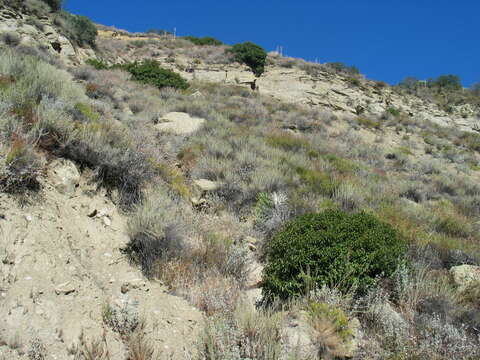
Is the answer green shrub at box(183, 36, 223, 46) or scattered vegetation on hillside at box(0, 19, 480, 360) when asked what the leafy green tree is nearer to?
green shrub at box(183, 36, 223, 46)

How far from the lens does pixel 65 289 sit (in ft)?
8.93

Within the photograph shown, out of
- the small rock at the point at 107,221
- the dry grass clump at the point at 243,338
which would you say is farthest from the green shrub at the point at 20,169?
the dry grass clump at the point at 243,338

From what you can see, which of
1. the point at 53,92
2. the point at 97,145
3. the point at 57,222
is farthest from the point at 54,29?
the point at 57,222

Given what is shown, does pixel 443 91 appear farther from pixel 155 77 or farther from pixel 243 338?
pixel 243 338

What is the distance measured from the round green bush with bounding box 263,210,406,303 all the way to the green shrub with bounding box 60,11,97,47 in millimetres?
19014

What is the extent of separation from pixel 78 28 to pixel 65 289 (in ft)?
69.0

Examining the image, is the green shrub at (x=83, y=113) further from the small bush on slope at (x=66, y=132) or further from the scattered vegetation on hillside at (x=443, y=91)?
the scattered vegetation on hillside at (x=443, y=91)

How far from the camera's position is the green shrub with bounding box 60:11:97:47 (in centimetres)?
1755

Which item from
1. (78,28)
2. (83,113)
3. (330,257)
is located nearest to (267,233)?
(330,257)

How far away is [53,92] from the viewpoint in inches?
202

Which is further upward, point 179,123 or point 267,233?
point 179,123

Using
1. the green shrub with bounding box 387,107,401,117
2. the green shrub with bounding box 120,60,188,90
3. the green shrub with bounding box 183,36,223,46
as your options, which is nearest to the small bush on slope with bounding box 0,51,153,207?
the green shrub with bounding box 120,60,188,90

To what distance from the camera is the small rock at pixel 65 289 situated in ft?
8.85

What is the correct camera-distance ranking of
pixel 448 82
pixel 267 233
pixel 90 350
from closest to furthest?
pixel 90 350, pixel 267 233, pixel 448 82
